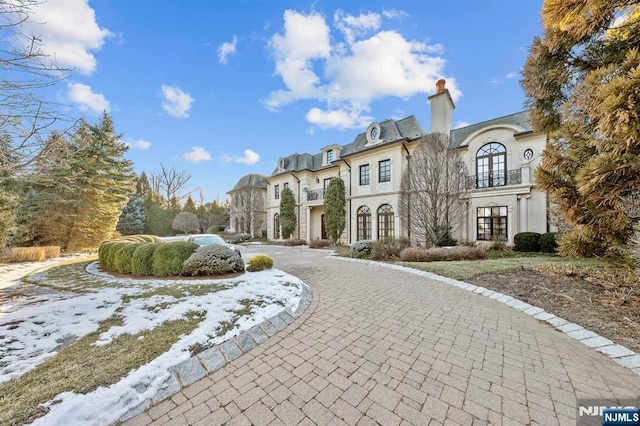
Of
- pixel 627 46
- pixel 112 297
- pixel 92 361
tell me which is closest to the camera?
pixel 92 361

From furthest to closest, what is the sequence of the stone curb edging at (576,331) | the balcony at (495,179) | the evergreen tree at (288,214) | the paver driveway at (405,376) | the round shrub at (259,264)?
the evergreen tree at (288,214)
the balcony at (495,179)
the round shrub at (259,264)
the stone curb edging at (576,331)
the paver driveway at (405,376)

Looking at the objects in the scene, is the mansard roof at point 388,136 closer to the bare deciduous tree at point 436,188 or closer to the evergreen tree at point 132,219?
the bare deciduous tree at point 436,188

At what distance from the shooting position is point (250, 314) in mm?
3768

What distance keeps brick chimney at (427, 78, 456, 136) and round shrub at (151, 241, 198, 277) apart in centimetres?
1380

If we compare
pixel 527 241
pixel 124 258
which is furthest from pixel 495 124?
pixel 124 258

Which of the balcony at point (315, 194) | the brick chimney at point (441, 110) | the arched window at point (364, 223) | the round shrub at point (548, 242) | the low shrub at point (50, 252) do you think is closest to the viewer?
the round shrub at point (548, 242)

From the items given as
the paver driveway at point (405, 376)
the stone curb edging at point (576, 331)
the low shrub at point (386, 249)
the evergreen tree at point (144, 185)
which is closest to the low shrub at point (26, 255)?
the paver driveway at point (405, 376)

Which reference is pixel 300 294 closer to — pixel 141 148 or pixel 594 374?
pixel 594 374

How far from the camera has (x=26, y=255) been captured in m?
9.99

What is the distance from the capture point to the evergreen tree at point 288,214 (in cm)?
1939

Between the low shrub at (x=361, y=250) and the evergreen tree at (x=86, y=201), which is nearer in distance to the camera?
the low shrub at (x=361, y=250)

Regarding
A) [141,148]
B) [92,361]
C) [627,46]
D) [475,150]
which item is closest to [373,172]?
[475,150]

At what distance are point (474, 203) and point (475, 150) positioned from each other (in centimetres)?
300

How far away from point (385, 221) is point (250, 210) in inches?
543
